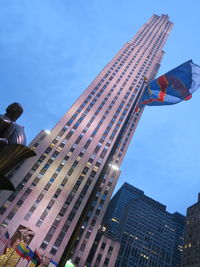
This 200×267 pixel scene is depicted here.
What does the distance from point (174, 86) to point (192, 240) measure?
3165 inches

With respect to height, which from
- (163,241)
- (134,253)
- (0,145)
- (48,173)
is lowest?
(0,145)

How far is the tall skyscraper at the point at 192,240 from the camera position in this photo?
70575 mm

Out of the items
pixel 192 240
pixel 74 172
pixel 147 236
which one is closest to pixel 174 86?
pixel 74 172

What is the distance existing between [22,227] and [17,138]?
50.3 meters

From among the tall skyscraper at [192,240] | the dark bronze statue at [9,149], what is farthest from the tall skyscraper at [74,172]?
the tall skyscraper at [192,240]

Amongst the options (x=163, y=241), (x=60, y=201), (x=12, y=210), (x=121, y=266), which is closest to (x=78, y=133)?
(x=60, y=201)

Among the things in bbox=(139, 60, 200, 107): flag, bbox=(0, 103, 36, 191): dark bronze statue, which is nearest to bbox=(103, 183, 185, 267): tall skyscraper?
bbox=(139, 60, 200, 107): flag

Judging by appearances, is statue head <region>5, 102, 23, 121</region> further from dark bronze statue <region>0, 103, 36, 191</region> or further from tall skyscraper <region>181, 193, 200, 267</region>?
tall skyscraper <region>181, 193, 200, 267</region>

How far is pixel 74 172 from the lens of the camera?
58844mm

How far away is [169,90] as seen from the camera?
559 inches

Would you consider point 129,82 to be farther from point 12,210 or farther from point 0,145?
point 0,145

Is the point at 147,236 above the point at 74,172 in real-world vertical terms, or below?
above

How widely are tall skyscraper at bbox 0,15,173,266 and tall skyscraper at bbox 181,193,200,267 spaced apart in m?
36.9

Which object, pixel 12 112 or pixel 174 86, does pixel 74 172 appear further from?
pixel 12 112
